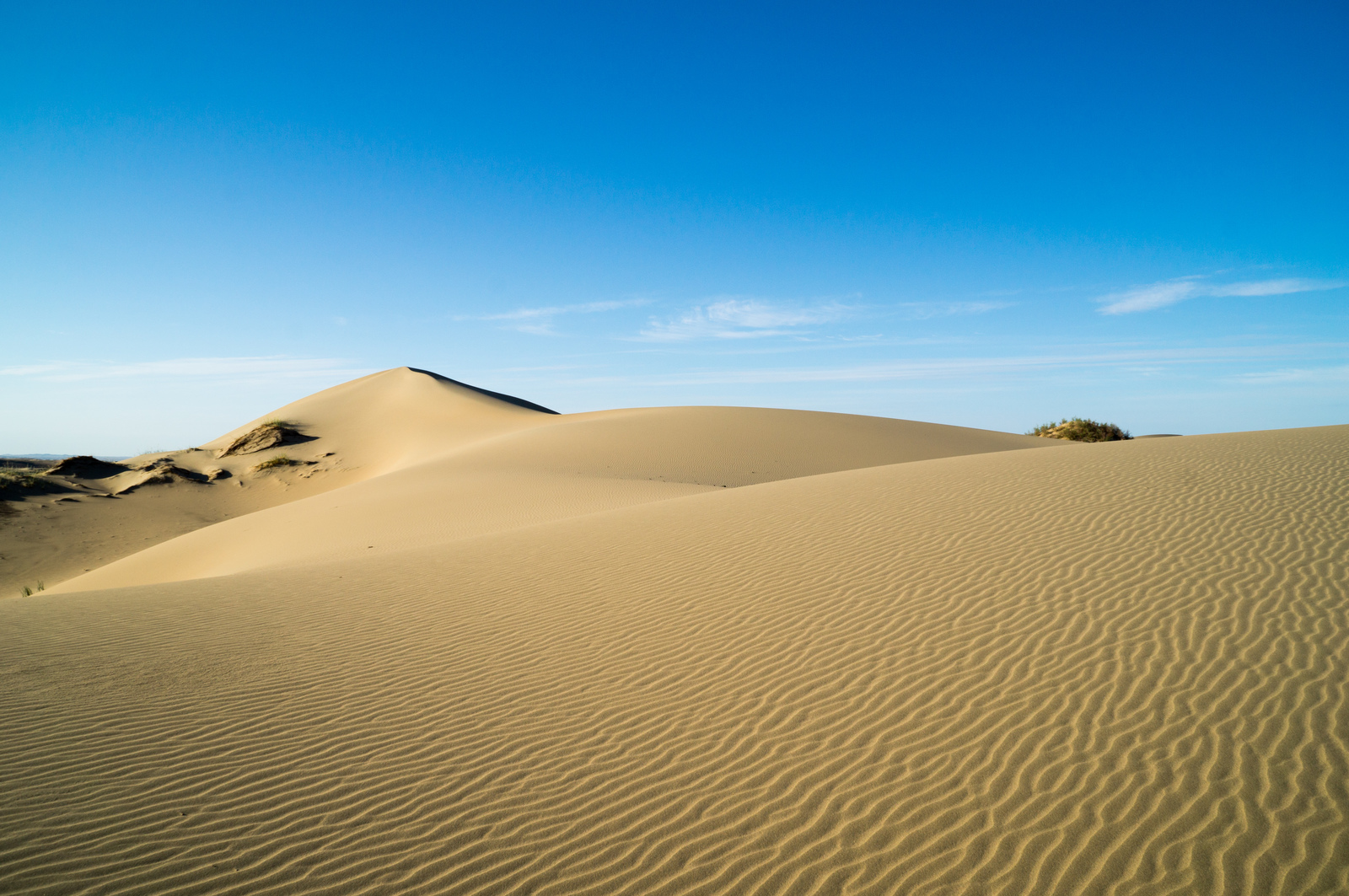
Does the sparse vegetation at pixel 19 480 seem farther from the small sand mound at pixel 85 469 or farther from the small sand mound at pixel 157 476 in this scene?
the small sand mound at pixel 157 476

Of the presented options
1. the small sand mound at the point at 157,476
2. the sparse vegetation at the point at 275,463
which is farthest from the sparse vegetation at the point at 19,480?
the sparse vegetation at the point at 275,463

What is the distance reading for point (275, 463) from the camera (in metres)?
33.8

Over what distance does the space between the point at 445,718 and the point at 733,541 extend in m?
5.21

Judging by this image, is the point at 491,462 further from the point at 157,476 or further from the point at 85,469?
the point at 85,469

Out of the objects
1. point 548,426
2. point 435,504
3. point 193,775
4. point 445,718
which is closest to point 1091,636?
point 445,718

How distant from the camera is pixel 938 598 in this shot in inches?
274

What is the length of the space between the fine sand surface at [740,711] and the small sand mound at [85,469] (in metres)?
25.2

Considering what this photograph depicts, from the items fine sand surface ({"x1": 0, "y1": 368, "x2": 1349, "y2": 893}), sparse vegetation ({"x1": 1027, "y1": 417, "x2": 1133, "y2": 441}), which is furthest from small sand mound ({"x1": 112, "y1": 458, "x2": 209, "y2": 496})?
sparse vegetation ({"x1": 1027, "y1": 417, "x2": 1133, "y2": 441})

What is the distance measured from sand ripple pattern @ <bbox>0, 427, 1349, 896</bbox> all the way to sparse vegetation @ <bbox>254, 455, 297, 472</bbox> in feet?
88.0

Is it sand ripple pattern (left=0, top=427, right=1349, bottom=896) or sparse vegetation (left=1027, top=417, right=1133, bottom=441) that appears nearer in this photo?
sand ripple pattern (left=0, top=427, right=1349, bottom=896)

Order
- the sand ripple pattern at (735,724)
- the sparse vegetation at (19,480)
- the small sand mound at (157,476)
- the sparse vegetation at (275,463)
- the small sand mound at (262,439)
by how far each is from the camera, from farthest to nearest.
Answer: the small sand mound at (262,439) → the sparse vegetation at (275,463) → the small sand mound at (157,476) → the sparse vegetation at (19,480) → the sand ripple pattern at (735,724)

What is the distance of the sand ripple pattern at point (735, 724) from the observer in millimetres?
3727

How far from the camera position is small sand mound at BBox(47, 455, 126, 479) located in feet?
92.7

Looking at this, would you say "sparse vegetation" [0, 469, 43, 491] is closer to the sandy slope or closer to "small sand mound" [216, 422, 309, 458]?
the sandy slope
